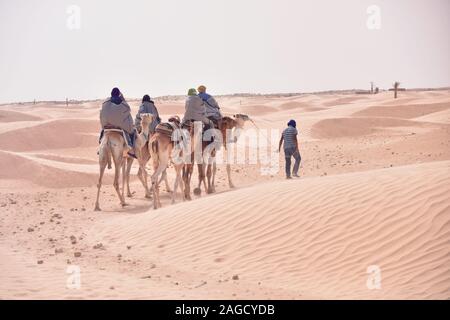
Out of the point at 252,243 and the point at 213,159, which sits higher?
the point at 213,159

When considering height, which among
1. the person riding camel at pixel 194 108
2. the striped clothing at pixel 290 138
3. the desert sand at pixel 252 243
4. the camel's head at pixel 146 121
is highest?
the person riding camel at pixel 194 108

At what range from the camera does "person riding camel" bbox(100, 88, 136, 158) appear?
1407cm

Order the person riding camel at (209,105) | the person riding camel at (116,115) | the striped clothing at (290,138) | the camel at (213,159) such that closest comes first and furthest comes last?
the person riding camel at (116,115) < the camel at (213,159) < the person riding camel at (209,105) < the striped clothing at (290,138)

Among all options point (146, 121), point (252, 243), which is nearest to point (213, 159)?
point (146, 121)

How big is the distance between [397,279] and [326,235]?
1650 mm

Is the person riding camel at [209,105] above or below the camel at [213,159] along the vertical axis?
above

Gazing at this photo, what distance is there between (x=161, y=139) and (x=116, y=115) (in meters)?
1.33

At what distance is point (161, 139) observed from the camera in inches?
537

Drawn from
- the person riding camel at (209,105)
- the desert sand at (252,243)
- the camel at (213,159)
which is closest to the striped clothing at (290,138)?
the camel at (213,159)

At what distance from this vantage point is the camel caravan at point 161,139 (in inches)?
540

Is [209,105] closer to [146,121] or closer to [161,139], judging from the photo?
[146,121]

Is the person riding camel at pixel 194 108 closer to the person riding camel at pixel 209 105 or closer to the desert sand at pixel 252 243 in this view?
the person riding camel at pixel 209 105

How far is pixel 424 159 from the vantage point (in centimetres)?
1967

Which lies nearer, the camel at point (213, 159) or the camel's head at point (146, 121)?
the camel's head at point (146, 121)
